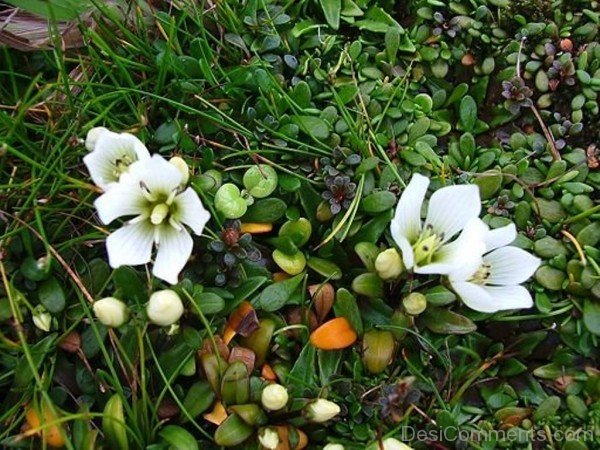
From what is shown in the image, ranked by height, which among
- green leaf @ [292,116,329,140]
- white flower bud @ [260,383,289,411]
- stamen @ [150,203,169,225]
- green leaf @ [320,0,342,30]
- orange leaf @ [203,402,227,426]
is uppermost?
green leaf @ [320,0,342,30]

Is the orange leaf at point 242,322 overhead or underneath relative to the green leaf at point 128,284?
underneath

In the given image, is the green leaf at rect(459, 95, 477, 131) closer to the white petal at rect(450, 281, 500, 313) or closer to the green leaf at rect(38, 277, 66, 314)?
the white petal at rect(450, 281, 500, 313)

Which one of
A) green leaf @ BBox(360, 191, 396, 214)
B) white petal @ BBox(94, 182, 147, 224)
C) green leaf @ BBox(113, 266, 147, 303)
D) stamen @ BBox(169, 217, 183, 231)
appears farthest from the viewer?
green leaf @ BBox(360, 191, 396, 214)

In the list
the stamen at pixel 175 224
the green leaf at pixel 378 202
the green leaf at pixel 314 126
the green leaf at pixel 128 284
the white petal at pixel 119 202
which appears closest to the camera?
the white petal at pixel 119 202

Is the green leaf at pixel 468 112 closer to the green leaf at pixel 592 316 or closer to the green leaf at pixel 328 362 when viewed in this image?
the green leaf at pixel 592 316

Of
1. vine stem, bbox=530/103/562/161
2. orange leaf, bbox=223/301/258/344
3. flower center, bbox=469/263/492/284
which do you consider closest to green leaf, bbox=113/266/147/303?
orange leaf, bbox=223/301/258/344

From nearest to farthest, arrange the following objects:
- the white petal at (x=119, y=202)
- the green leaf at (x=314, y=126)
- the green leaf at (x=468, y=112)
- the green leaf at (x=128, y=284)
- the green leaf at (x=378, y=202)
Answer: the white petal at (x=119, y=202), the green leaf at (x=128, y=284), the green leaf at (x=378, y=202), the green leaf at (x=314, y=126), the green leaf at (x=468, y=112)

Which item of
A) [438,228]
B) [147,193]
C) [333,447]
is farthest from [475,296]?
[147,193]

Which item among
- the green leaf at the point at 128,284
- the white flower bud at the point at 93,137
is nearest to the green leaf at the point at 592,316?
the green leaf at the point at 128,284
